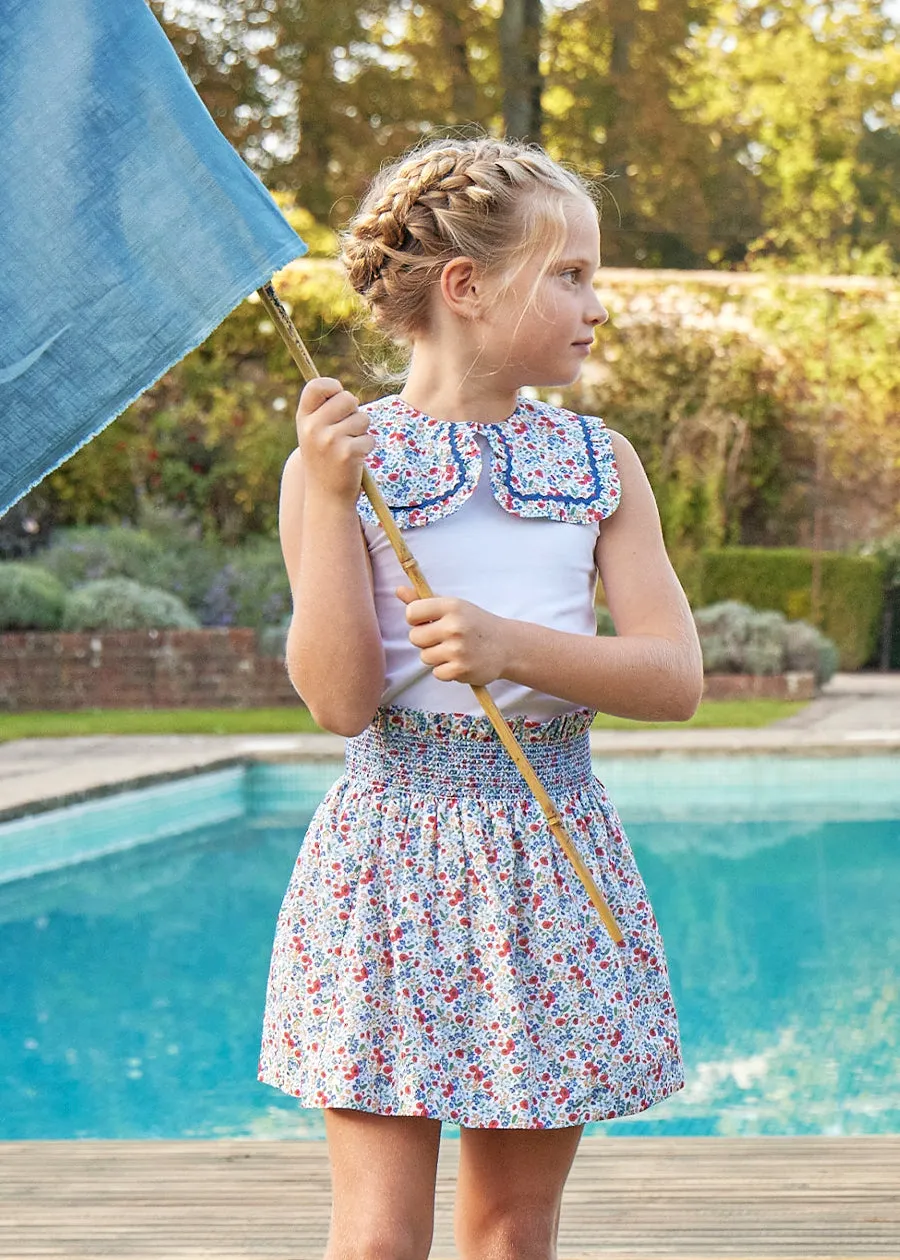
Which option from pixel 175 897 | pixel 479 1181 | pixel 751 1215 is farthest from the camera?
pixel 175 897

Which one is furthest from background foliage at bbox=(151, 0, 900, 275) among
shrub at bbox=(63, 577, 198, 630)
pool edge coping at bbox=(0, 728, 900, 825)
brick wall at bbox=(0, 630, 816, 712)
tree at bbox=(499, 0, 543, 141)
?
pool edge coping at bbox=(0, 728, 900, 825)

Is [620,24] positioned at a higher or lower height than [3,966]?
higher

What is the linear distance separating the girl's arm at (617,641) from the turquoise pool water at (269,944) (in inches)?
107

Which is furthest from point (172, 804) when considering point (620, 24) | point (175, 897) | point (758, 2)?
point (758, 2)

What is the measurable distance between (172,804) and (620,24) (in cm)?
905

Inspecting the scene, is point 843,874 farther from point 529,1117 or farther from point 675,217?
point 675,217

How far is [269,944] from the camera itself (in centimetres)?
562

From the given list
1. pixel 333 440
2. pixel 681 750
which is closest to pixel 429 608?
pixel 333 440

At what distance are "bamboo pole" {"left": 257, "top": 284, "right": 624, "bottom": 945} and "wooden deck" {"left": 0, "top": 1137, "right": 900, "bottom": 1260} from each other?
98 centimetres

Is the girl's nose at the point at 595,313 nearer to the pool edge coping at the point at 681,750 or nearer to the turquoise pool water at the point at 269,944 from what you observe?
the turquoise pool water at the point at 269,944

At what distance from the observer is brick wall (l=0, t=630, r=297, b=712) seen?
10.2 meters

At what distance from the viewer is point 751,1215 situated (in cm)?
239

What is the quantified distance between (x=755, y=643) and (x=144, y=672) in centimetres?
382

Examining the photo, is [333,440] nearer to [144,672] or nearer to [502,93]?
[144,672]
